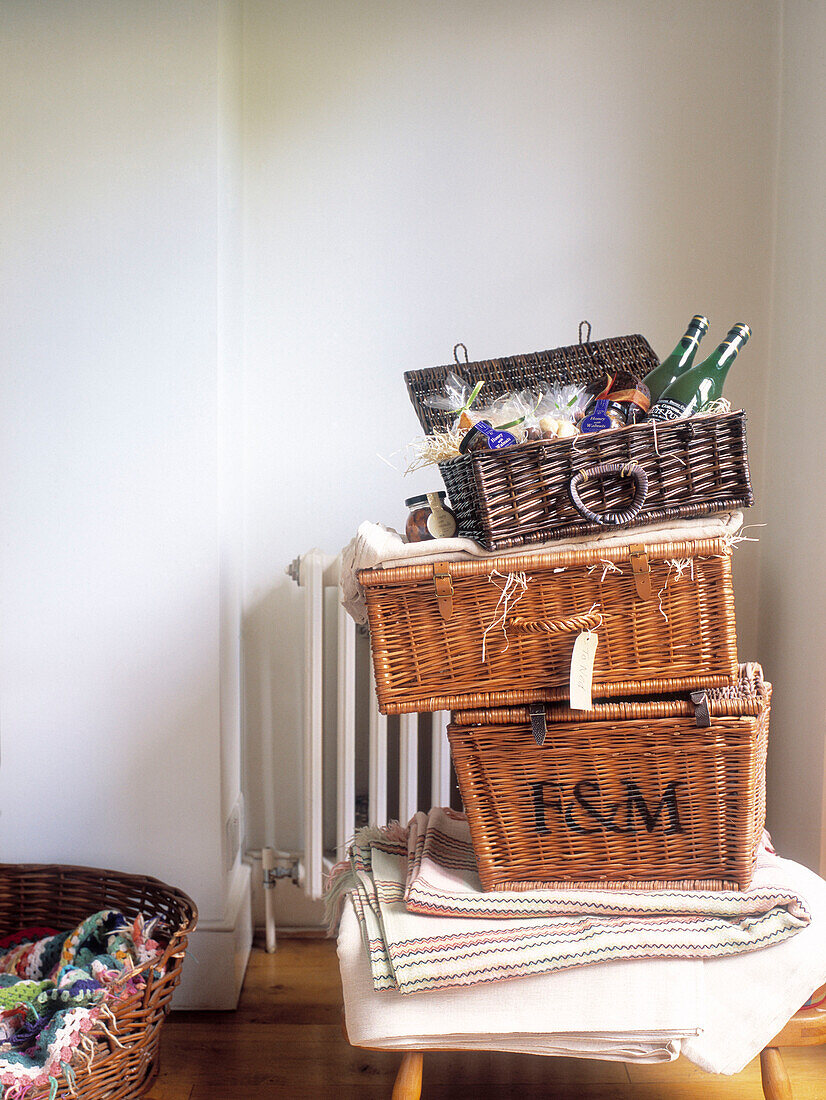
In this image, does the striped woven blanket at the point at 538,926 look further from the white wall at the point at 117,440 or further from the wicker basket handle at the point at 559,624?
the white wall at the point at 117,440

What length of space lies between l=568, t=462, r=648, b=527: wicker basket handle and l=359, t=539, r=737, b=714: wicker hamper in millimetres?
42

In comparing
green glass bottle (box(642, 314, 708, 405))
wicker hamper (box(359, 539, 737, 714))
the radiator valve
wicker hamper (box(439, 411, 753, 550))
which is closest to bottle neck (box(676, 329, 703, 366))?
green glass bottle (box(642, 314, 708, 405))

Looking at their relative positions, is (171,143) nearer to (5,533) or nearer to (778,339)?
(5,533)

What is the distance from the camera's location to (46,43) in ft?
4.99

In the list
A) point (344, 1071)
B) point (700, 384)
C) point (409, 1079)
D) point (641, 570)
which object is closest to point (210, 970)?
point (344, 1071)

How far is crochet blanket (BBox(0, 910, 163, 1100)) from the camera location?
3.67ft

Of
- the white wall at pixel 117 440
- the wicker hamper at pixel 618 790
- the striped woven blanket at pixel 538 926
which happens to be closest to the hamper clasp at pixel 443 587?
the wicker hamper at pixel 618 790

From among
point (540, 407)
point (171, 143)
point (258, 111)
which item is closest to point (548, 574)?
point (540, 407)

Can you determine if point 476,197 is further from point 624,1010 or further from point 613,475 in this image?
point 624,1010

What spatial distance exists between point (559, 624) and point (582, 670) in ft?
0.20

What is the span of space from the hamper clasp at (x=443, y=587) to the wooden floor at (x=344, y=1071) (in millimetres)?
788

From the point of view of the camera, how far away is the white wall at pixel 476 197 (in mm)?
1744

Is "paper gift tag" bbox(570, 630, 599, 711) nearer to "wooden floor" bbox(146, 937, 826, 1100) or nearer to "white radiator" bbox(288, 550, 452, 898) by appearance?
"white radiator" bbox(288, 550, 452, 898)

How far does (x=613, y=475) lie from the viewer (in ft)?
3.38
